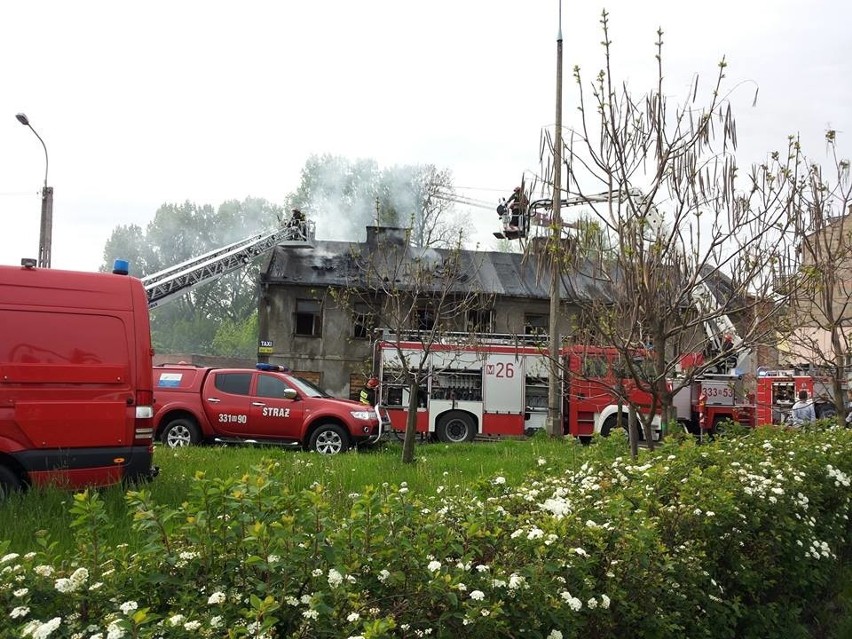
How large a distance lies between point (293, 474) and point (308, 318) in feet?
78.1

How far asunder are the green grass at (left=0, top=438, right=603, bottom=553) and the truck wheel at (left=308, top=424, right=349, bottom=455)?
0.69 m

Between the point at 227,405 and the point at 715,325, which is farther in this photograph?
the point at 227,405

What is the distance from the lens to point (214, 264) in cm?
3034

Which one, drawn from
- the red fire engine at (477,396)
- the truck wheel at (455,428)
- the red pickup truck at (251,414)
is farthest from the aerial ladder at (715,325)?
the truck wheel at (455,428)

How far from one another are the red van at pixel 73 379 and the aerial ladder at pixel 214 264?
1957cm

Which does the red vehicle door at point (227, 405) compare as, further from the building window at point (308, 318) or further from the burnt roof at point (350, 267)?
the building window at point (308, 318)

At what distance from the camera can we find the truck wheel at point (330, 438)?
44.3ft

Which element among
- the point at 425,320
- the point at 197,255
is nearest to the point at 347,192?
the point at 197,255

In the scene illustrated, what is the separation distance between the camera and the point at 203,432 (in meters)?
13.5

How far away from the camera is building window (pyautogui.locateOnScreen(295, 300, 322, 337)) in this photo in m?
30.3

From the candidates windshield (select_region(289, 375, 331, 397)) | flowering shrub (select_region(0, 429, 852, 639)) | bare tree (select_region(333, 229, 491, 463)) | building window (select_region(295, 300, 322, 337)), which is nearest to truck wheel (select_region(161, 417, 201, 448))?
windshield (select_region(289, 375, 331, 397))

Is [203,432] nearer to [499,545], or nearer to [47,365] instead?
[47,365]

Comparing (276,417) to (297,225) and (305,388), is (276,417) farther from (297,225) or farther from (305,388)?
(297,225)

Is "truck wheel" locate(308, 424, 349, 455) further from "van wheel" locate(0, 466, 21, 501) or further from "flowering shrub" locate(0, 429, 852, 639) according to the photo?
"flowering shrub" locate(0, 429, 852, 639)
